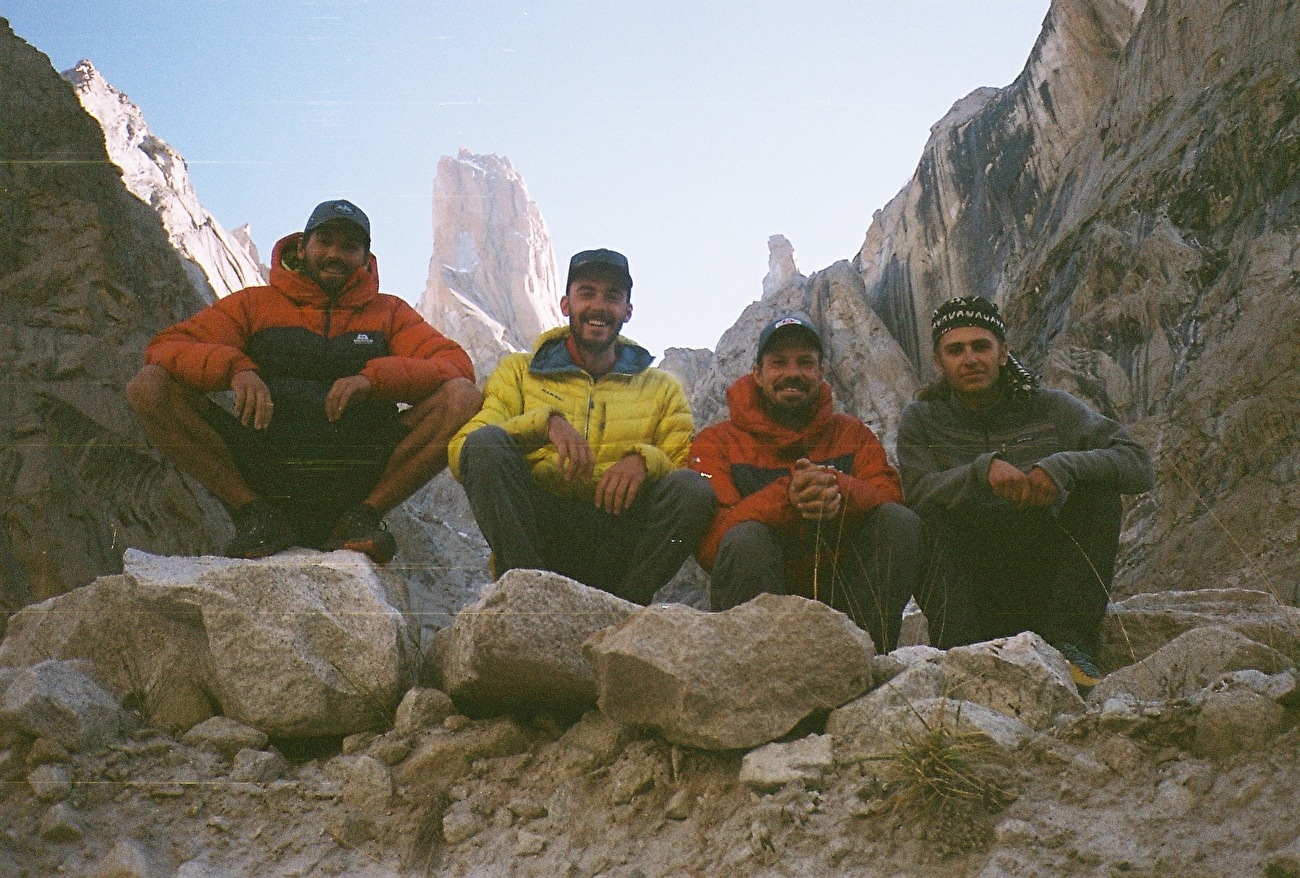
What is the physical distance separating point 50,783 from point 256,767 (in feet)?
1.66

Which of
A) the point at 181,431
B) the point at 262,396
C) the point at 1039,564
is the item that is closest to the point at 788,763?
the point at 1039,564

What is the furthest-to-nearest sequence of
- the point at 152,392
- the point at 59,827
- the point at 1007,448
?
the point at 1007,448 < the point at 152,392 < the point at 59,827

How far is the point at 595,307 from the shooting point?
4.23m

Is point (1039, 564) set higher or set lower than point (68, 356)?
lower

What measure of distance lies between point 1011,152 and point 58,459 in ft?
39.7

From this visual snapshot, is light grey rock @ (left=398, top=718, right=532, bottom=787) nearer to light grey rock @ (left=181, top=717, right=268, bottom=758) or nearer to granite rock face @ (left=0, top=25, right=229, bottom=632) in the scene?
light grey rock @ (left=181, top=717, right=268, bottom=758)

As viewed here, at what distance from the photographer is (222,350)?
3.92m

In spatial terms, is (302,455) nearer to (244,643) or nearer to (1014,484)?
(244,643)

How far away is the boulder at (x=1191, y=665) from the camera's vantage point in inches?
104

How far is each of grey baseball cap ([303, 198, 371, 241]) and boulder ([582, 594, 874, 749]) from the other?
94.3 inches

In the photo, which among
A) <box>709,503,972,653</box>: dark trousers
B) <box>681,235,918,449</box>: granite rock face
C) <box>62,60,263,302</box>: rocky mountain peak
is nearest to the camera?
<box>709,503,972,653</box>: dark trousers

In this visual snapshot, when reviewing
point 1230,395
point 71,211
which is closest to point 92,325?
point 71,211

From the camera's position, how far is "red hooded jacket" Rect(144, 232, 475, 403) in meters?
3.90

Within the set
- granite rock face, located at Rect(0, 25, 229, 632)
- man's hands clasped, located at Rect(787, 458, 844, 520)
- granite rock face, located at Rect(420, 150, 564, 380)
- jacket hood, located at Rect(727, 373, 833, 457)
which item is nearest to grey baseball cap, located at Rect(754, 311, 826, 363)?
jacket hood, located at Rect(727, 373, 833, 457)
